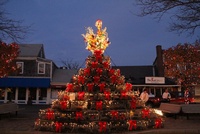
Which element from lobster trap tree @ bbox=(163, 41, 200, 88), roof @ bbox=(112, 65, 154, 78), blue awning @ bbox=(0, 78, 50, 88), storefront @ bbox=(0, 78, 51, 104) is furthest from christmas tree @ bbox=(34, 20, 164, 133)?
roof @ bbox=(112, 65, 154, 78)

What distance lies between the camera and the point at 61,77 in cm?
4206

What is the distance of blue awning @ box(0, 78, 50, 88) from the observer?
3834 centimetres

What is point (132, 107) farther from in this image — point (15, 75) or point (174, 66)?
point (15, 75)

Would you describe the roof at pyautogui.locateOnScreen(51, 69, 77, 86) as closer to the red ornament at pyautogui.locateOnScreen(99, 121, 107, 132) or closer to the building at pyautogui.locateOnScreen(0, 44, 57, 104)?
the building at pyautogui.locateOnScreen(0, 44, 57, 104)

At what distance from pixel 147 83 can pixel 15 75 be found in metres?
19.2

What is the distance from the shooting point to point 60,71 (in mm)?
44312

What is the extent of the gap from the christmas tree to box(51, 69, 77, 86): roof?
2538 centimetres

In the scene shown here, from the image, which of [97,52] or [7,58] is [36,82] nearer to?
[7,58]

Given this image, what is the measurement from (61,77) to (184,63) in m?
18.7

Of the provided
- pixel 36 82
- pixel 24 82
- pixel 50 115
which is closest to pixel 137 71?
pixel 36 82

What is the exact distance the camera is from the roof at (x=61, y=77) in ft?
132

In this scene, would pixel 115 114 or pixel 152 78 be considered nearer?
pixel 115 114

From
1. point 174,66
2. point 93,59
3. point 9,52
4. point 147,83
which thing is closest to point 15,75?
point 9,52

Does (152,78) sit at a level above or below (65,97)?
above
